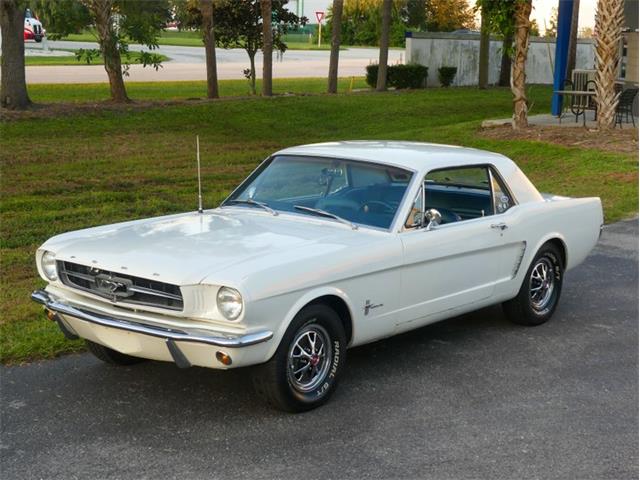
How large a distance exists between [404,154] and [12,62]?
1476 centimetres

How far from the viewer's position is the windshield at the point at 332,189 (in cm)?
613

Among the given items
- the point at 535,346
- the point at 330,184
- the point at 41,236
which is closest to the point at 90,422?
the point at 330,184

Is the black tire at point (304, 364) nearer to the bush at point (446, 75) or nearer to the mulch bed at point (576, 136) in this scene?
the mulch bed at point (576, 136)

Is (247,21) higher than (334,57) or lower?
higher

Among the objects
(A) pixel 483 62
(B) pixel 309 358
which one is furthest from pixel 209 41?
(B) pixel 309 358

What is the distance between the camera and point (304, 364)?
17.4ft

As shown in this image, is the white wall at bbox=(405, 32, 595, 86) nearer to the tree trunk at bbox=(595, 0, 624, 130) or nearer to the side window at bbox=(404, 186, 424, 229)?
the tree trunk at bbox=(595, 0, 624, 130)

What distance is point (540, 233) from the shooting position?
23.4ft

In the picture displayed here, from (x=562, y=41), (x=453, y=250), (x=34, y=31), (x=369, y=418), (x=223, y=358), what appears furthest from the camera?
(x=34, y=31)

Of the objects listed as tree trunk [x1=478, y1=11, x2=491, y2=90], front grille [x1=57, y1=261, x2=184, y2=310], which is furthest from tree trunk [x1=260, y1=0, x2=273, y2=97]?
front grille [x1=57, y1=261, x2=184, y2=310]

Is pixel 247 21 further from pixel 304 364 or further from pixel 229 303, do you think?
pixel 229 303

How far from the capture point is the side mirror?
20.0 ft

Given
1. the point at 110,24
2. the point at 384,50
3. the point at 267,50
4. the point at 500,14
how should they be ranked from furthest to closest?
the point at 384,50
the point at 267,50
the point at 110,24
the point at 500,14

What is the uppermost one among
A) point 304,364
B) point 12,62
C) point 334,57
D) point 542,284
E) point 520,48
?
point 520,48
